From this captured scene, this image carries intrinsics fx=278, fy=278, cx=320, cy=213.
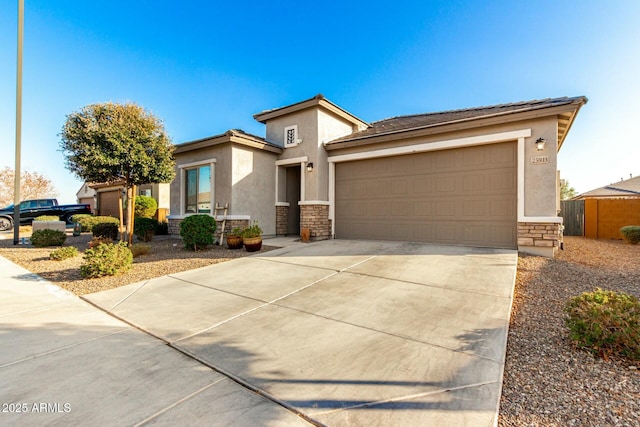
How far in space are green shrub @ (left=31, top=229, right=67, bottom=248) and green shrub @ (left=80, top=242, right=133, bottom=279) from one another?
5641 millimetres

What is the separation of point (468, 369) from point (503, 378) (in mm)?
247

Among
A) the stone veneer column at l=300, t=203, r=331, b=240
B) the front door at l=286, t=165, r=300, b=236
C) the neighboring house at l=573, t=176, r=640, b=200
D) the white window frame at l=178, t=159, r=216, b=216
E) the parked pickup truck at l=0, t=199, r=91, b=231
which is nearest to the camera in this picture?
the stone veneer column at l=300, t=203, r=331, b=240

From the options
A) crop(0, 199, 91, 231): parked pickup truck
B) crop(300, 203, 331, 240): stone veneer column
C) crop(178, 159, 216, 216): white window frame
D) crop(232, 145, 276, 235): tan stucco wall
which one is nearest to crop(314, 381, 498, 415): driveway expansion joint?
crop(300, 203, 331, 240): stone veneer column

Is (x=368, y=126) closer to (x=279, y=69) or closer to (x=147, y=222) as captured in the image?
(x=279, y=69)

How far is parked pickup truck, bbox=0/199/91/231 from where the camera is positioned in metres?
15.1

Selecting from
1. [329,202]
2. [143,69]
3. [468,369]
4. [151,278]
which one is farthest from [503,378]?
A: [143,69]

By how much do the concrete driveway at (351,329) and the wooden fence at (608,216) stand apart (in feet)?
31.3

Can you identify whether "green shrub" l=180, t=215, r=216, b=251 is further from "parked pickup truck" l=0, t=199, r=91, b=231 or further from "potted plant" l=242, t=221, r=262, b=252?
"parked pickup truck" l=0, t=199, r=91, b=231

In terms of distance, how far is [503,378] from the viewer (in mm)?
2209

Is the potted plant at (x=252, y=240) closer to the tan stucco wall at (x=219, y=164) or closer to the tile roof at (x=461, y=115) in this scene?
the tan stucco wall at (x=219, y=164)

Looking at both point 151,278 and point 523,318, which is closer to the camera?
point 523,318

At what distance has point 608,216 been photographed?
11.1 meters

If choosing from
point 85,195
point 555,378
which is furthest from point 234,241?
point 85,195

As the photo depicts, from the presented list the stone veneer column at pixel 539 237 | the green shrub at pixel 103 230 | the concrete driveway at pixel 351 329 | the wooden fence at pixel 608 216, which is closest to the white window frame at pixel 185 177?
the green shrub at pixel 103 230
